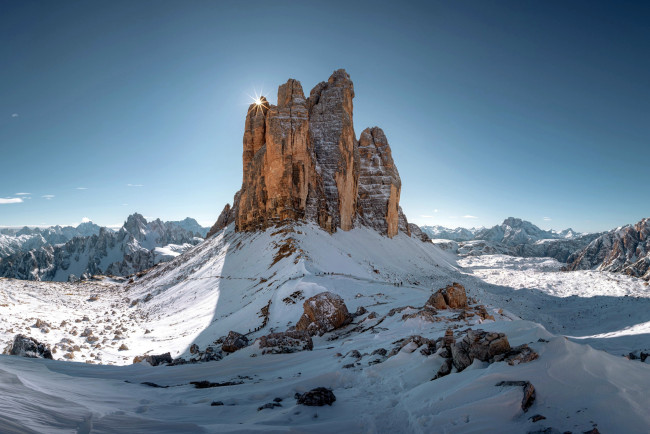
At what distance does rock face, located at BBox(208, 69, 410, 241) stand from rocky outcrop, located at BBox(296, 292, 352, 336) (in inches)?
1251

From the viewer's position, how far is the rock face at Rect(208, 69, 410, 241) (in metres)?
47.1

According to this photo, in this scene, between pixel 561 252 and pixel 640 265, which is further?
pixel 561 252

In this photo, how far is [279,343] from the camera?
10453 millimetres

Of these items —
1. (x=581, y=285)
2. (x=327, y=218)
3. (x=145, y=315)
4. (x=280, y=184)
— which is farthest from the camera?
(x=327, y=218)

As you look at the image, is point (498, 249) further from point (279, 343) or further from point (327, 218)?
point (279, 343)

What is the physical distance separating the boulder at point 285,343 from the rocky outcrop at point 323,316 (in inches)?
87.6

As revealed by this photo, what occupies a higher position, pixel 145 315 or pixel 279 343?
pixel 279 343

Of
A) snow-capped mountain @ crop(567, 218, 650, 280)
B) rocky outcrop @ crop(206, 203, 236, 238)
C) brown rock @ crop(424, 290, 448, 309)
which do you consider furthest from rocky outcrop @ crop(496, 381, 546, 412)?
snow-capped mountain @ crop(567, 218, 650, 280)

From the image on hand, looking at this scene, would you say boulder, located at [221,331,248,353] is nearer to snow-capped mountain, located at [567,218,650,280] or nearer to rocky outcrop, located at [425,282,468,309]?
rocky outcrop, located at [425,282,468,309]

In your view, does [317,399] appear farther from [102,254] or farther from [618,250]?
[102,254]

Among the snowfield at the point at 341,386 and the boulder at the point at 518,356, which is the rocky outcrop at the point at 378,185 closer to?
the snowfield at the point at 341,386

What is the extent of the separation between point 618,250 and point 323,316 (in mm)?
112085

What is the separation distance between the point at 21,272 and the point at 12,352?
165761 millimetres

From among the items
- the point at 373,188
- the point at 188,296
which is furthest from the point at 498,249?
the point at 188,296
